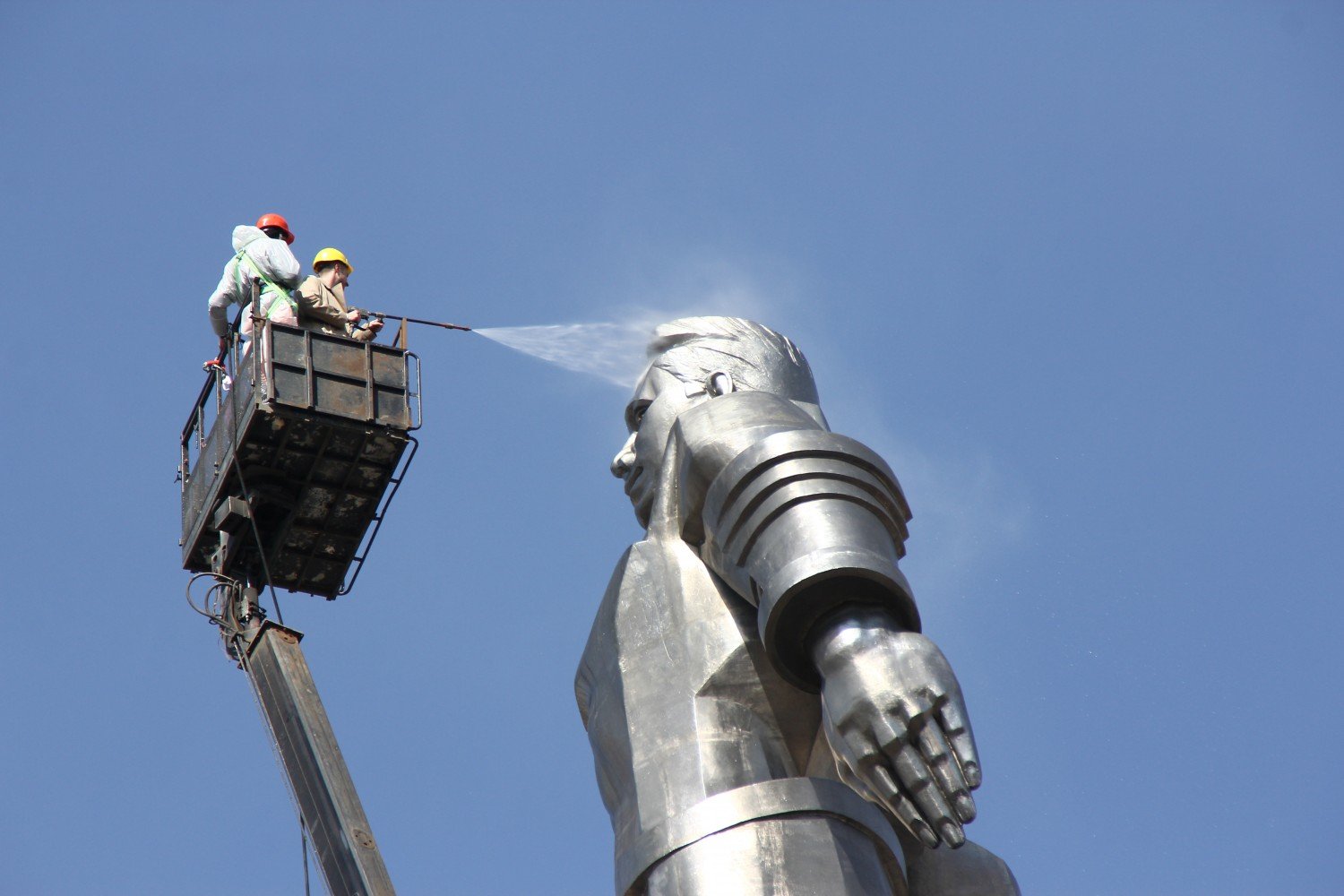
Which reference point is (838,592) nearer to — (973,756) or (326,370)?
(973,756)

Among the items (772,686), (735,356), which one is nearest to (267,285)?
(735,356)

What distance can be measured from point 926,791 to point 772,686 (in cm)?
144

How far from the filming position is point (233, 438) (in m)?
16.0

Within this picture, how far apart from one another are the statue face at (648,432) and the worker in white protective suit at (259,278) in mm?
5071

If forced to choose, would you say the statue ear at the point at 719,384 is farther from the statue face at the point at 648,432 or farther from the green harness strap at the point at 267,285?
the green harness strap at the point at 267,285

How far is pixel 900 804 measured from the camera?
30.6 ft

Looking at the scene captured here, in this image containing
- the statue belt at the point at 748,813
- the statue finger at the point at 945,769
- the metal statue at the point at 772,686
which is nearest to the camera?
the statue finger at the point at 945,769

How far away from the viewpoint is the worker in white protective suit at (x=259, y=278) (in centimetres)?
1656

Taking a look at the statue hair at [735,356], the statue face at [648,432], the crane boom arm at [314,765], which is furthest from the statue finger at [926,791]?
the crane boom arm at [314,765]

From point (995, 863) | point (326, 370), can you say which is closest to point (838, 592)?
point (995, 863)

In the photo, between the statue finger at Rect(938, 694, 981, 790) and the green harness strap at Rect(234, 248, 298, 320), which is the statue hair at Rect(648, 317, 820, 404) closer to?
the statue finger at Rect(938, 694, 981, 790)

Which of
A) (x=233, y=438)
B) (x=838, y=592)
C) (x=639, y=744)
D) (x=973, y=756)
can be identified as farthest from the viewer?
(x=233, y=438)

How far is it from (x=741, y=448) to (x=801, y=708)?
4.06 feet

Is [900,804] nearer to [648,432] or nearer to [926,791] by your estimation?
[926,791]
